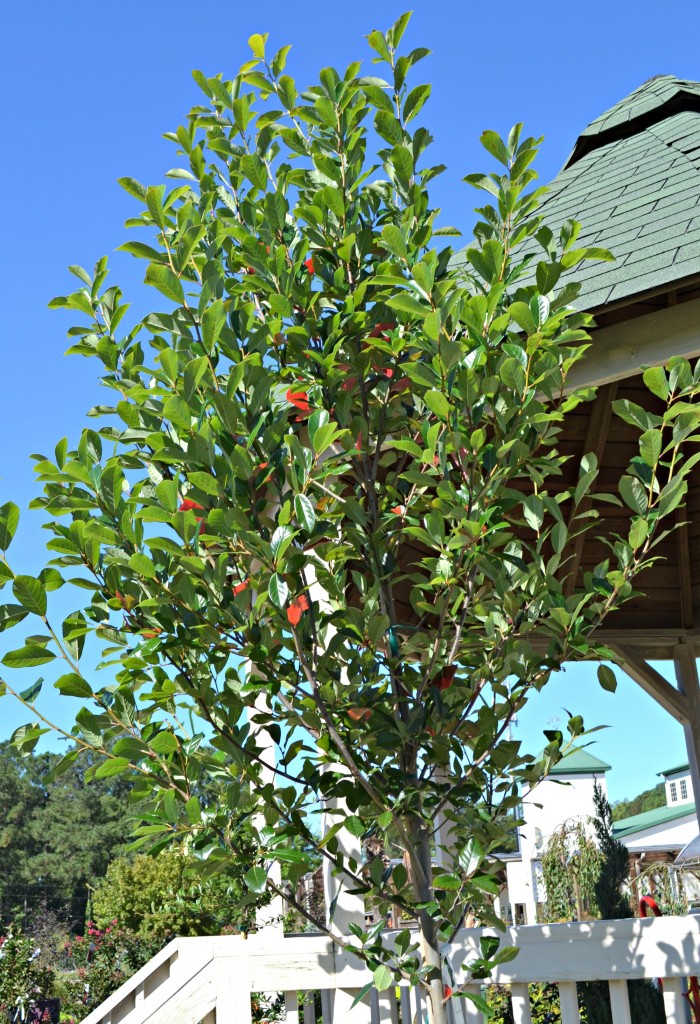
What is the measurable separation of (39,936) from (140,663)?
26.8 m

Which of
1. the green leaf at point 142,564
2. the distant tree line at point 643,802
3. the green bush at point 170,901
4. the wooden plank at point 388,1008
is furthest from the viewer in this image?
the distant tree line at point 643,802

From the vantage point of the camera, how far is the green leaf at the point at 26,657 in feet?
6.21

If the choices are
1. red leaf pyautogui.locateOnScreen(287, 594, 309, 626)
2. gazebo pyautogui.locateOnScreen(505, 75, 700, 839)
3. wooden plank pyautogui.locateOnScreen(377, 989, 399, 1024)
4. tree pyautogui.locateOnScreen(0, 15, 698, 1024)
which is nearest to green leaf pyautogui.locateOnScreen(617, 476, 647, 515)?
tree pyautogui.locateOnScreen(0, 15, 698, 1024)

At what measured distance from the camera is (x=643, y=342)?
3168 millimetres

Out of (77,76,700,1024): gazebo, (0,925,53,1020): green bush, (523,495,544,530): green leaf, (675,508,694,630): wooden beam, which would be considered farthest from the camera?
(0,925,53,1020): green bush

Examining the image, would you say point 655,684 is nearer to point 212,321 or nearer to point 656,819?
point 212,321

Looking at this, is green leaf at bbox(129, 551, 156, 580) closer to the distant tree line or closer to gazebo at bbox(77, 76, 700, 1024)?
gazebo at bbox(77, 76, 700, 1024)

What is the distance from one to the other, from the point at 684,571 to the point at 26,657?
5771 millimetres

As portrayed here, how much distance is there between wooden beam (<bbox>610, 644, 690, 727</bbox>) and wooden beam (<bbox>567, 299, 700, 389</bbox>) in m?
4.01

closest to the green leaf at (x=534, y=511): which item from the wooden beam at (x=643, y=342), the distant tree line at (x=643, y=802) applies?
the wooden beam at (x=643, y=342)

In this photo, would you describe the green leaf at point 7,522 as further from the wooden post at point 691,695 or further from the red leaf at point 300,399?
the wooden post at point 691,695

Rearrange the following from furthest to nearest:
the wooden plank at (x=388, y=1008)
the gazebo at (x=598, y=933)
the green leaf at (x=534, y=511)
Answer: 1. the wooden plank at (x=388, y=1008)
2. the gazebo at (x=598, y=933)
3. the green leaf at (x=534, y=511)

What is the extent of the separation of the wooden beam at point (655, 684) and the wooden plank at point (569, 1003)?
14.6 ft

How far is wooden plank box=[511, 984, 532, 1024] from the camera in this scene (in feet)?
8.29
